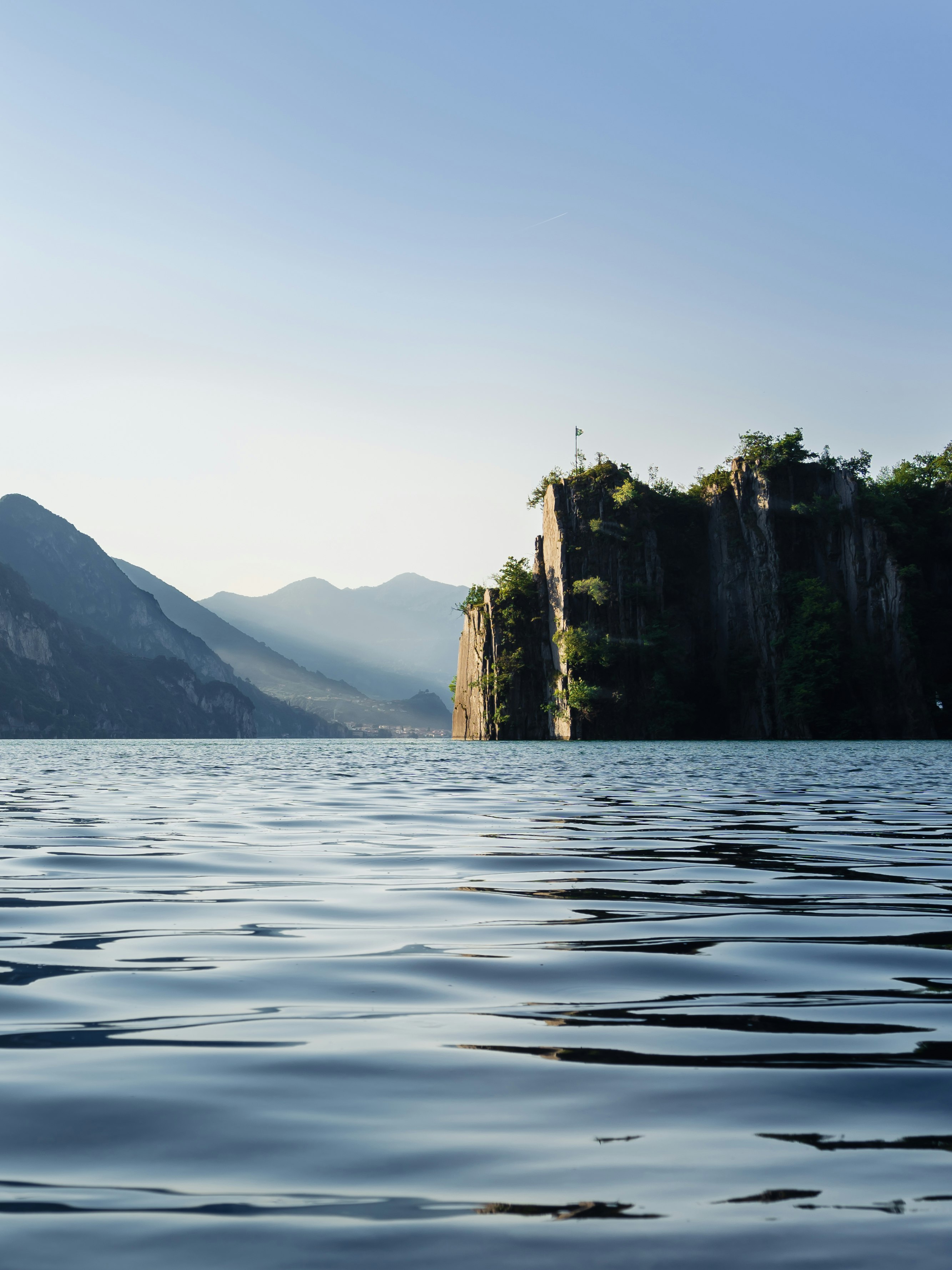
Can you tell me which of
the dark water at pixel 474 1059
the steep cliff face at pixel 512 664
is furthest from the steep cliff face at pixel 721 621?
the dark water at pixel 474 1059

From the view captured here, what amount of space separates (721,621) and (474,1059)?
102m

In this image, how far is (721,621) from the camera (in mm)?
103875

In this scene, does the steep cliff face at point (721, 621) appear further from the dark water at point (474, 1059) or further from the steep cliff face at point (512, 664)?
the dark water at point (474, 1059)

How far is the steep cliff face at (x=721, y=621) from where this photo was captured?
9350 centimetres

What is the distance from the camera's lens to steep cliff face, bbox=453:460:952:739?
93500 mm

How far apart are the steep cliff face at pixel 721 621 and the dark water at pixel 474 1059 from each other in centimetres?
8613

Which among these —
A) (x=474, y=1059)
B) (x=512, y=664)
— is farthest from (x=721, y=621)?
(x=474, y=1059)

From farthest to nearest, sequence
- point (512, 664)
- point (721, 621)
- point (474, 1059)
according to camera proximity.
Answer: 1. point (512, 664)
2. point (721, 621)
3. point (474, 1059)

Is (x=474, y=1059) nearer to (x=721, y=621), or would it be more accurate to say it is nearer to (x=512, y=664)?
(x=721, y=621)

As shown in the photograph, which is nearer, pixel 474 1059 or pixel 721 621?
pixel 474 1059

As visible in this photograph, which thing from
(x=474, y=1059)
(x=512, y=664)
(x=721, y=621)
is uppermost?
(x=721, y=621)

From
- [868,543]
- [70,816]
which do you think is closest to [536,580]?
[868,543]

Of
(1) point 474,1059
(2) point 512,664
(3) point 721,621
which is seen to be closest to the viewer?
(1) point 474,1059

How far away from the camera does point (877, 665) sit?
94562 mm
